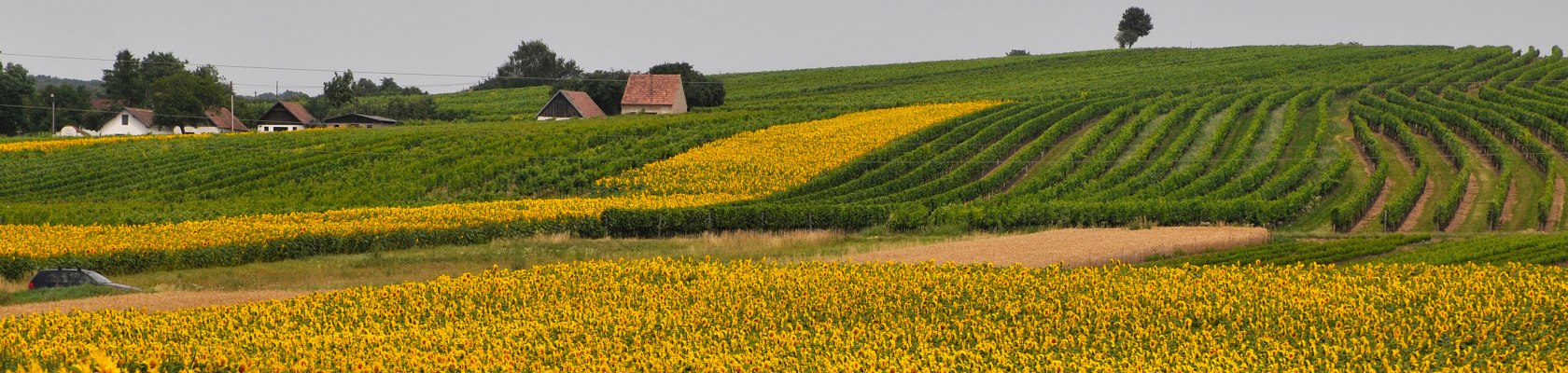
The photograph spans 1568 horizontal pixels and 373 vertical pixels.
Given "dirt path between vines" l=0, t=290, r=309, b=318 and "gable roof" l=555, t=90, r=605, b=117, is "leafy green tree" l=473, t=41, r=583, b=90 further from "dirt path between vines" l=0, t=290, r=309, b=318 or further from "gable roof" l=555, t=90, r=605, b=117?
"dirt path between vines" l=0, t=290, r=309, b=318

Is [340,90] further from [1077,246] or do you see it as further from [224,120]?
[1077,246]

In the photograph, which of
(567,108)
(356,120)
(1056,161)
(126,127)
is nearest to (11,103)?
(126,127)

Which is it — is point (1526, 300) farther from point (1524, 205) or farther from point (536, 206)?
point (536, 206)

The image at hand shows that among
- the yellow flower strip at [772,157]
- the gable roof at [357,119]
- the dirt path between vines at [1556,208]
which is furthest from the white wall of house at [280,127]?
the dirt path between vines at [1556,208]

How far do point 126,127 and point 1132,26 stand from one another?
110 meters

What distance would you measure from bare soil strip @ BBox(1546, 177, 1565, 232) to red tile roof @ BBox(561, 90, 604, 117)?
195 ft

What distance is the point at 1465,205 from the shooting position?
187 ft

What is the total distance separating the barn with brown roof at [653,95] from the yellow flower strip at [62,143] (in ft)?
93.1

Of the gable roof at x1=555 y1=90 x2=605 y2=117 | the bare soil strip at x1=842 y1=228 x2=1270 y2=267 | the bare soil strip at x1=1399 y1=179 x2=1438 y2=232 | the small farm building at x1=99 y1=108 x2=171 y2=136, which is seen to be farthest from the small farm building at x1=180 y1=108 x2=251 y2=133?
the bare soil strip at x1=1399 y1=179 x2=1438 y2=232

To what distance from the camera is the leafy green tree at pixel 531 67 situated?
16912 cm

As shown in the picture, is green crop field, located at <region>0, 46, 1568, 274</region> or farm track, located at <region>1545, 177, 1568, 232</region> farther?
green crop field, located at <region>0, 46, 1568, 274</region>

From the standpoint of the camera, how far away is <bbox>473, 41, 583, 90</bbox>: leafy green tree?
169 m

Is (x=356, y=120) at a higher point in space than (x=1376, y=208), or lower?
higher

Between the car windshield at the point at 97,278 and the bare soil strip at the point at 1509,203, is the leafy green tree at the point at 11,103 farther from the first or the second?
the bare soil strip at the point at 1509,203
